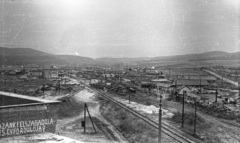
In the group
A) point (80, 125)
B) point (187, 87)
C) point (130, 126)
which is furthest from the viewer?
point (187, 87)

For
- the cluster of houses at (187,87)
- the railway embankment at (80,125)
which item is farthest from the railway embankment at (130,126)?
the cluster of houses at (187,87)

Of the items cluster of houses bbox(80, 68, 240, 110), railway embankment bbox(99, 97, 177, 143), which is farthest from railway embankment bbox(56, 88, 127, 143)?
cluster of houses bbox(80, 68, 240, 110)

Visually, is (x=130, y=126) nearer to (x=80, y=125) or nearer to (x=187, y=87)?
(x=80, y=125)

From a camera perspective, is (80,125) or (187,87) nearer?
(80,125)

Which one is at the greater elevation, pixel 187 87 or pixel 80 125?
pixel 187 87

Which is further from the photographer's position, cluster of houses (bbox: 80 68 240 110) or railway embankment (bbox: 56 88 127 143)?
cluster of houses (bbox: 80 68 240 110)

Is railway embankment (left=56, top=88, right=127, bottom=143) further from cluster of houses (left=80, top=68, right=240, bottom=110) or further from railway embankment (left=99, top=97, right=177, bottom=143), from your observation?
cluster of houses (left=80, top=68, right=240, bottom=110)

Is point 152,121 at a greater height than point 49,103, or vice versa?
point 49,103

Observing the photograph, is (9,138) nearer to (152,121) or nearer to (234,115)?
(152,121)

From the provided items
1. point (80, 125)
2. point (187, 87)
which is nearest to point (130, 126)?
point (80, 125)

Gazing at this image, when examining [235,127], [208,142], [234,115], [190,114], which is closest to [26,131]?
[208,142]

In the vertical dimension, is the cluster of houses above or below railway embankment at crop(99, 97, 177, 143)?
above
